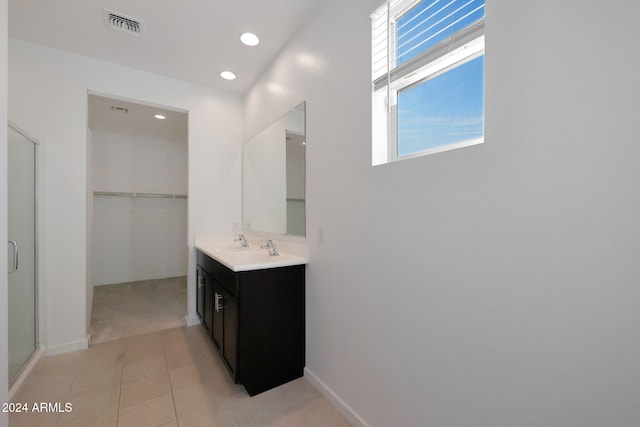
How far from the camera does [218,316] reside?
2.10m

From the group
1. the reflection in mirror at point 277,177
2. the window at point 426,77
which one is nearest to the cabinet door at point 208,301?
the reflection in mirror at point 277,177

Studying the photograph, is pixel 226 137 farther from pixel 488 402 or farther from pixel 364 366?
pixel 488 402

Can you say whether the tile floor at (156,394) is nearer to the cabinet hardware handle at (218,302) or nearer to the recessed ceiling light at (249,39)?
the cabinet hardware handle at (218,302)

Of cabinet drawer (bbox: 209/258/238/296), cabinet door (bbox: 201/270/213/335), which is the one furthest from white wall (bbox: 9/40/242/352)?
cabinet drawer (bbox: 209/258/238/296)

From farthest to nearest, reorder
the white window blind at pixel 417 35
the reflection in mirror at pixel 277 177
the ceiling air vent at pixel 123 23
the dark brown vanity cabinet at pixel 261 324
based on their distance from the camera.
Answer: the reflection in mirror at pixel 277 177
the ceiling air vent at pixel 123 23
the dark brown vanity cabinet at pixel 261 324
the white window blind at pixel 417 35

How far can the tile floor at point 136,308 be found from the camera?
9.04ft

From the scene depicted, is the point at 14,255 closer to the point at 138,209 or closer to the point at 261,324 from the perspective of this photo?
the point at 261,324

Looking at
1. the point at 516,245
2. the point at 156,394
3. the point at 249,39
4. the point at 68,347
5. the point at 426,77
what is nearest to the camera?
the point at 516,245

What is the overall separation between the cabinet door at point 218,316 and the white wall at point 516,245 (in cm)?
104

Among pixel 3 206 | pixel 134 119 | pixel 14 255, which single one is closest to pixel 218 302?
pixel 3 206

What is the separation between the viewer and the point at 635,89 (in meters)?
0.67

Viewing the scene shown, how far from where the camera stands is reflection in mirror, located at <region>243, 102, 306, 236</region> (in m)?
2.06

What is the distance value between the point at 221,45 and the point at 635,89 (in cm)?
254

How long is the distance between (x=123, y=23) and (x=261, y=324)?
2.48 metres
